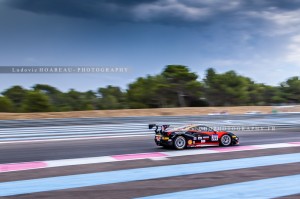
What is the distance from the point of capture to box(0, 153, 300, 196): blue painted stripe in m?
6.04

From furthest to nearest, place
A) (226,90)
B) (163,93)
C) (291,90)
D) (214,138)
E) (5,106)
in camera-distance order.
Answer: (291,90), (226,90), (163,93), (5,106), (214,138)

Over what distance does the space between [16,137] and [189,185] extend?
414 inches

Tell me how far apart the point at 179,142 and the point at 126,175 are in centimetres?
427

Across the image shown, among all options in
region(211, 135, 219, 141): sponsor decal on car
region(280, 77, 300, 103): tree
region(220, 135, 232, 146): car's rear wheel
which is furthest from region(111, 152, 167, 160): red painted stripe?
region(280, 77, 300, 103): tree

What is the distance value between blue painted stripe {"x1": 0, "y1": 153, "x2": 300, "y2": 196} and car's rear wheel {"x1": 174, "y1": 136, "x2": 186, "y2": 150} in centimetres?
245

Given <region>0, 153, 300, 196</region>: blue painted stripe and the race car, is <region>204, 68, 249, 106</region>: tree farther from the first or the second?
<region>0, 153, 300, 196</region>: blue painted stripe

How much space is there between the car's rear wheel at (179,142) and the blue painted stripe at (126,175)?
8.05 feet

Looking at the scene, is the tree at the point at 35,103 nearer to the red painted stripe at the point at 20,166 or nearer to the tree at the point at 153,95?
the tree at the point at 153,95

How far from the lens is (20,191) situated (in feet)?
19.0

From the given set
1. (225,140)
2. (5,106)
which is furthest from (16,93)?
(225,140)

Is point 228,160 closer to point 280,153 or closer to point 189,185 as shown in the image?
point 280,153

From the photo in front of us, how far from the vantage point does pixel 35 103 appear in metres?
29.7

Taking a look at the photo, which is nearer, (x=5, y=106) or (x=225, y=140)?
(x=225, y=140)

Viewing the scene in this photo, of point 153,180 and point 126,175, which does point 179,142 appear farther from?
point 153,180
